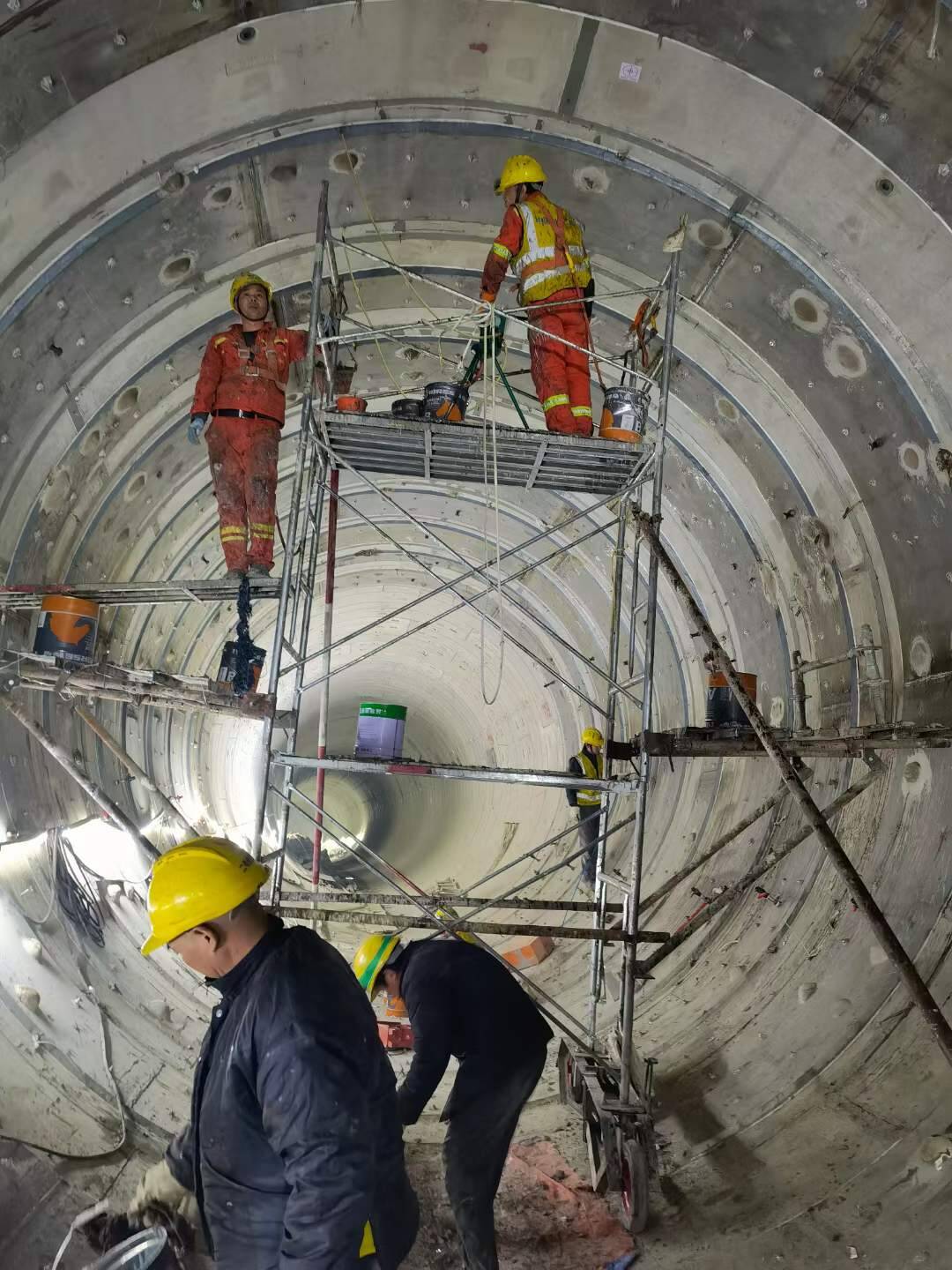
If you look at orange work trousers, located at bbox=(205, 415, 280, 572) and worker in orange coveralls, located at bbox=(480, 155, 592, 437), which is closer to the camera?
worker in orange coveralls, located at bbox=(480, 155, 592, 437)

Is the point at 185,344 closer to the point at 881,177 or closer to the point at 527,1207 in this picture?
the point at 881,177

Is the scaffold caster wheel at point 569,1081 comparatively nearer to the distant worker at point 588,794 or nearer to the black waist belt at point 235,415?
the distant worker at point 588,794

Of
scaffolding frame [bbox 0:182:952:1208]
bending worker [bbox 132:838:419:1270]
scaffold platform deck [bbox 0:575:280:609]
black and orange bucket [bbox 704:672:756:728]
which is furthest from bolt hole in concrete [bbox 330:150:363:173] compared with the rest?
bending worker [bbox 132:838:419:1270]

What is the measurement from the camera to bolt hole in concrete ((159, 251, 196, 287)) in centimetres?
459

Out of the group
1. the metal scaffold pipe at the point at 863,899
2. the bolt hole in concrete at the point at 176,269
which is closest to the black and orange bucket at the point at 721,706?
the metal scaffold pipe at the point at 863,899

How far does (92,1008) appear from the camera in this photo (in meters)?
5.01

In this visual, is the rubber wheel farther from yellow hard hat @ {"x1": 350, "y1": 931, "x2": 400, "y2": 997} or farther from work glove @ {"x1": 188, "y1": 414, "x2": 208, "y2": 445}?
work glove @ {"x1": 188, "y1": 414, "x2": 208, "y2": 445}

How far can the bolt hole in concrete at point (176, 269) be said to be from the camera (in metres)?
4.59

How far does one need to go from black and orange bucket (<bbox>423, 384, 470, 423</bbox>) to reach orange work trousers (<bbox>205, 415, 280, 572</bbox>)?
111 centimetres

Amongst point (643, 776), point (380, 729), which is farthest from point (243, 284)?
point (643, 776)

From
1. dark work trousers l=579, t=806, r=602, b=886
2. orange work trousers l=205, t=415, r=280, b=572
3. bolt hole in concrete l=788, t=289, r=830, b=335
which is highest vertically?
bolt hole in concrete l=788, t=289, r=830, b=335

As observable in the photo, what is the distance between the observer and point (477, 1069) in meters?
3.58

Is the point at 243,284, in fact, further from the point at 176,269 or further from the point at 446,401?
the point at 446,401

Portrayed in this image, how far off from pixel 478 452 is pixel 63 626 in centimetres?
248
